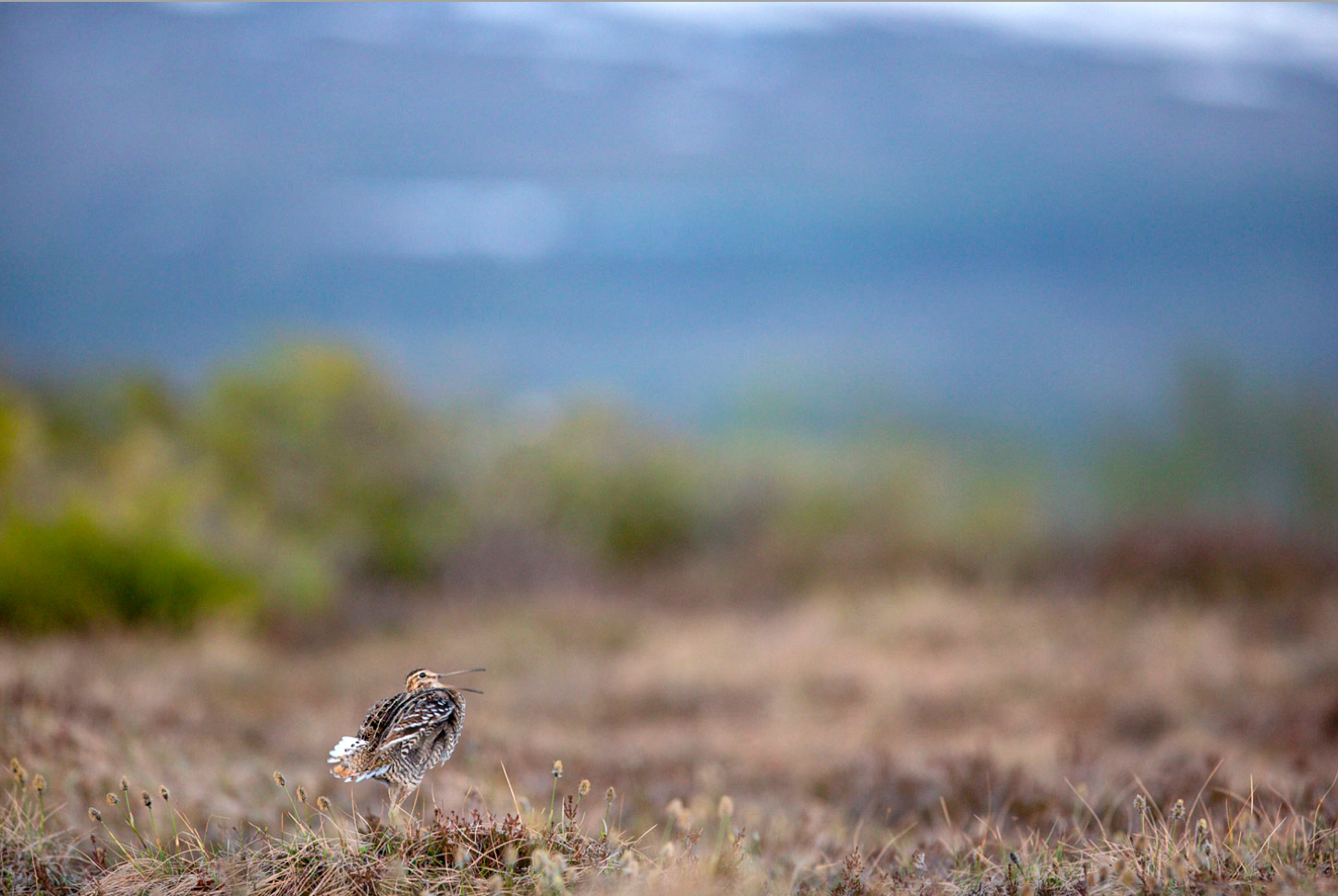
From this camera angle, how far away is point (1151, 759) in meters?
5.15

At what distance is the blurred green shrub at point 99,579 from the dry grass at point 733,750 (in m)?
0.58

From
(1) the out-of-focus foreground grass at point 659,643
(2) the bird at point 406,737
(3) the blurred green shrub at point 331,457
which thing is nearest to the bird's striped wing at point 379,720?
(2) the bird at point 406,737

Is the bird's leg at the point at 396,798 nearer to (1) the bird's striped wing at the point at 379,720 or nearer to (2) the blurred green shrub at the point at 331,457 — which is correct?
(1) the bird's striped wing at the point at 379,720

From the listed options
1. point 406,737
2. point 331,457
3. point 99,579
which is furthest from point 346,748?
point 331,457

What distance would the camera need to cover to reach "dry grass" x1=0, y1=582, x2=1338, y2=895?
2799mm

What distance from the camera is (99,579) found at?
892 centimetres

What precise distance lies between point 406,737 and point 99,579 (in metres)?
7.81

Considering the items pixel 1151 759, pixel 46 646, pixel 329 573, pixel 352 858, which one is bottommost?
pixel 329 573

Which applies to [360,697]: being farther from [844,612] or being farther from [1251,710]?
[1251,710]

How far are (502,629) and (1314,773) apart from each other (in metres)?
7.37

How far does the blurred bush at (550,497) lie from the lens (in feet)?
31.3

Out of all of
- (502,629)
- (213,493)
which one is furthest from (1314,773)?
(213,493)

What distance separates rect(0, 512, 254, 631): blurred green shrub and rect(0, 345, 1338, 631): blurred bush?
0.07 ft

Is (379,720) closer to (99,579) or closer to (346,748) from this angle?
(346,748)
